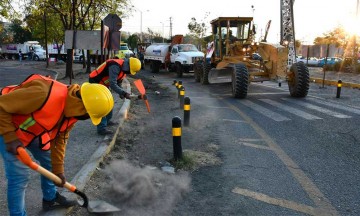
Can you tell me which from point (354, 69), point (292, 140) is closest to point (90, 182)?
point (292, 140)

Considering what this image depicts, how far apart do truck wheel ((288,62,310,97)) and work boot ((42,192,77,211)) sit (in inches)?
402

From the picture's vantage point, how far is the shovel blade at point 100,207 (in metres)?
3.77

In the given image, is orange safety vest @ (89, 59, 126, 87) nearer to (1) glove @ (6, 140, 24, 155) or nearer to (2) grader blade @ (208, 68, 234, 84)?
(1) glove @ (6, 140, 24, 155)

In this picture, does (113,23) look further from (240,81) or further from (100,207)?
(100,207)

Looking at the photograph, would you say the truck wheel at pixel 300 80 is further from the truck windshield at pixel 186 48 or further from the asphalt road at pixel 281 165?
the truck windshield at pixel 186 48

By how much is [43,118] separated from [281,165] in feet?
12.0

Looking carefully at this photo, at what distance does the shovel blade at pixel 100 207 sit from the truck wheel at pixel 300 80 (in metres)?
10.00

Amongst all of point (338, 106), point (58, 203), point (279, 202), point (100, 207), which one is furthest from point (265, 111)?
point (58, 203)

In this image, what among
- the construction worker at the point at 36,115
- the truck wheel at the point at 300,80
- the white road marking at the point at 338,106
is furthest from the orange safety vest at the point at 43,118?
the truck wheel at the point at 300,80

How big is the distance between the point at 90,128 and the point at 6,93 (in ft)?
14.8

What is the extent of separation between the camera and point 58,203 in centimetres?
388

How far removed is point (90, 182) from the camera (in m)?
4.70

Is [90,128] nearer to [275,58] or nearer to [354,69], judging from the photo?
[275,58]

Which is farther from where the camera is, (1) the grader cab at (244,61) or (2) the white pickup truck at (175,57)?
(2) the white pickup truck at (175,57)
